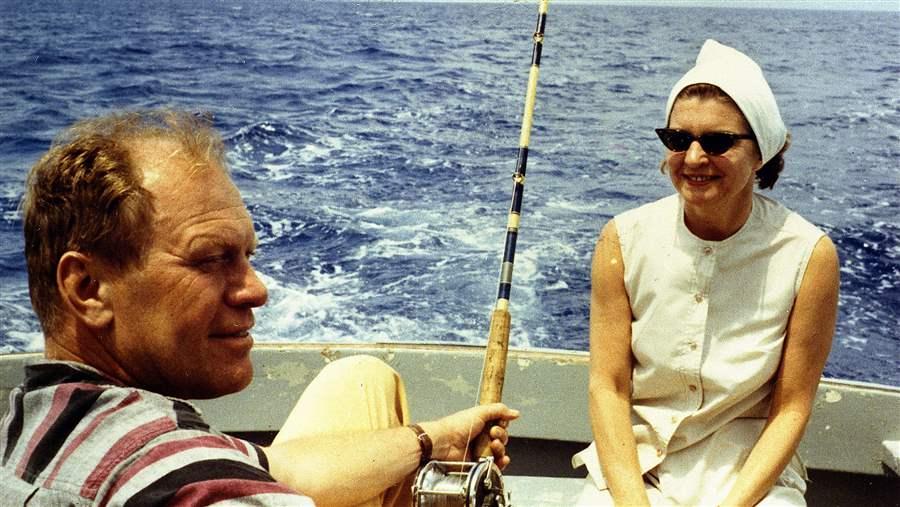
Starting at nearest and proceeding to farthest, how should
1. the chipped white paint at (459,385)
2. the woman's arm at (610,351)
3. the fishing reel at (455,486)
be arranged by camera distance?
1. the fishing reel at (455,486)
2. the woman's arm at (610,351)
3. the chipped white paint at (459,385)

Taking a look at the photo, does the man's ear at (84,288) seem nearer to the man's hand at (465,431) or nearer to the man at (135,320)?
the man at (135,320)

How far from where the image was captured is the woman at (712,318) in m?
1.79

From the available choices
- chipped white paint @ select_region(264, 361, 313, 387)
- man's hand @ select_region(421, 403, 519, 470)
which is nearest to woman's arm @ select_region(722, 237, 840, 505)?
man's hand @ select_region(421, 403, 519, 470)

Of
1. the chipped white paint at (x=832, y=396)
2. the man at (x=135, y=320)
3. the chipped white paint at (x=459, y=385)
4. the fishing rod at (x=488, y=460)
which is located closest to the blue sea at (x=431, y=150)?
the man at (x=135, y=320)

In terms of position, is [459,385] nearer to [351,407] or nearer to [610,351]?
[610,351]

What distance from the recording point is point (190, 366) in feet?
3.66

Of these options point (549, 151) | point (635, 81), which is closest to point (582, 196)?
point (549, 151)

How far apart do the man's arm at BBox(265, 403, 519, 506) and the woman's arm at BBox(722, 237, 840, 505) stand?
1.94 ft

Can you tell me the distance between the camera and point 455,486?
1.49 meters

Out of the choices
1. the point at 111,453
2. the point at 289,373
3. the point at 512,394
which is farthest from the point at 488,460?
the point at 289,373

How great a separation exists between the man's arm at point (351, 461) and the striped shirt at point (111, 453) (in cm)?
48

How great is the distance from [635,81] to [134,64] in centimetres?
689

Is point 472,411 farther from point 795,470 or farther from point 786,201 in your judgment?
point 786,201

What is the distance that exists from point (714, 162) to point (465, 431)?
2.22 feet
